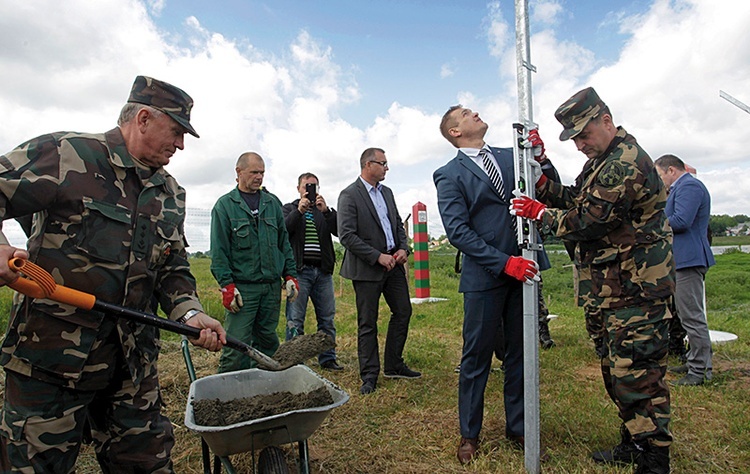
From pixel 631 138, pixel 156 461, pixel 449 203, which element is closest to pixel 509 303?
pixel 449 203

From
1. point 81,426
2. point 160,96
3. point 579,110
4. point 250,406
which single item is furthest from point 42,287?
point 579,110

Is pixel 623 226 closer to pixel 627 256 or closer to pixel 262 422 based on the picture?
pixel 627 256

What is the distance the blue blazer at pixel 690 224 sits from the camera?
4.52 m

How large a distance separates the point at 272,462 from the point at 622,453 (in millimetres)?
2058

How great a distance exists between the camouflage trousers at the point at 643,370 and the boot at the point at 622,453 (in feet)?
0.85

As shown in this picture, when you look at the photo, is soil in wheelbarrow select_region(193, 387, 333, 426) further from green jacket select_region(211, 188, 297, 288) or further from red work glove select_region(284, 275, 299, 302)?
red work glove select_region(284, 275, 299, 302)

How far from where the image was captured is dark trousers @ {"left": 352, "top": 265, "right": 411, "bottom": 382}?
4598 mm

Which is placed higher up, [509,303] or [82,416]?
[509,303]

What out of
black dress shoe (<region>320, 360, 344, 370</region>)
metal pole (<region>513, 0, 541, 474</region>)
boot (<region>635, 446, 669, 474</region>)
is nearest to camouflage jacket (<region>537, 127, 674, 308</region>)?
metal pole (<region>513, 0, 541, 474</region>)

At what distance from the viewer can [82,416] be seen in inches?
83.3

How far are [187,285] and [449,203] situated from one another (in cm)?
163

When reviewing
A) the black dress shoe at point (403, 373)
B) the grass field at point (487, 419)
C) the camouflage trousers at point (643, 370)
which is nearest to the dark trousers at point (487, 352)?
the grass field at point (487, 419)

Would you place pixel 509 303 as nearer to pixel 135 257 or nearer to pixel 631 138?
pixel 631 138

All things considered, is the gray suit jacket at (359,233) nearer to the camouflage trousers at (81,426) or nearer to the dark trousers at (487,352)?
the dark trousers at (487,352)
